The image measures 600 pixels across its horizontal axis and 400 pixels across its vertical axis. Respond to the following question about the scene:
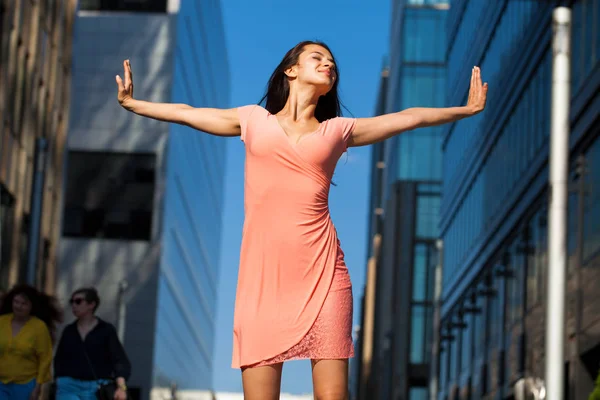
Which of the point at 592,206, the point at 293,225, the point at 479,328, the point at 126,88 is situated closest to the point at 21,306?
the point at 126,88

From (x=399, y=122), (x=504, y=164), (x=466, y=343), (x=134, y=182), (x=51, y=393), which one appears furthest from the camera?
(x=134, y=182)

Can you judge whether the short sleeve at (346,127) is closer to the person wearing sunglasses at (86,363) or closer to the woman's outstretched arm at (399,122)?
the woman's outstretched arm at (399,122)

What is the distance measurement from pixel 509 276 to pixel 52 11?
50.8 feet

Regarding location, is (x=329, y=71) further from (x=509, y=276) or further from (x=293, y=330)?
(x=509, y=276)

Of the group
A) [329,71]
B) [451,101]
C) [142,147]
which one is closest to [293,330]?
[329,71]

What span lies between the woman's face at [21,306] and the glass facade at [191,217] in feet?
229

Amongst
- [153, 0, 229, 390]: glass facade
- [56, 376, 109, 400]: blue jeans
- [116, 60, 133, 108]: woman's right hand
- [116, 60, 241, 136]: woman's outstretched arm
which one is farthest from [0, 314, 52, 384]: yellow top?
[153, 0, 229, 390]: glass facade

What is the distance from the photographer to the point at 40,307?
36.7 ft

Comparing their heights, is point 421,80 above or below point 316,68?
above

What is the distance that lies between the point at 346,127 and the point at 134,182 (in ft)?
266

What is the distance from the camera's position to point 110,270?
3391 inches

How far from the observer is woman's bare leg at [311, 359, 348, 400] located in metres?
4.66

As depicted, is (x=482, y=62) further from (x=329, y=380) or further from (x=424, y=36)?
(x=329, y=380)

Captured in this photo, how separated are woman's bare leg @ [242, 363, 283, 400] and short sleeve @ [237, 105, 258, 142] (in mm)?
865
